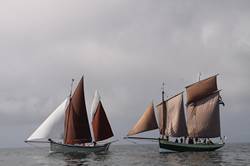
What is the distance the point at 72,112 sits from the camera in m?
78.8

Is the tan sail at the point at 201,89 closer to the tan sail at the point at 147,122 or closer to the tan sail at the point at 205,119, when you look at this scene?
the tan sail at the point at 205,119

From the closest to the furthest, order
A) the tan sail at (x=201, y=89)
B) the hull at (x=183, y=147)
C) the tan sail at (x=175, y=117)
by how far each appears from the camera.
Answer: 1. the tan sail at (x=175, y=117)
2. the hull at (x=183, y=147)
3. the tan sail at (x=201, y=89)

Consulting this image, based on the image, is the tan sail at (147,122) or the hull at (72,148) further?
the hull at (72,148)

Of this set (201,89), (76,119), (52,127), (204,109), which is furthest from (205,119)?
(52,127)

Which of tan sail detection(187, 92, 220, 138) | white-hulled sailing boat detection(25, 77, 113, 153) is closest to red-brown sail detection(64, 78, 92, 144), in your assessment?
white-hulled sailing boat detection(25, 77, 113, 153)

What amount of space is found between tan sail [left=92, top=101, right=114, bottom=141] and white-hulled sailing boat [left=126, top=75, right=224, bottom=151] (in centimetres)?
1009

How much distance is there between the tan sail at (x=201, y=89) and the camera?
85750 millimetres

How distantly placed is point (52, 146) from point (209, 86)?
3287cm

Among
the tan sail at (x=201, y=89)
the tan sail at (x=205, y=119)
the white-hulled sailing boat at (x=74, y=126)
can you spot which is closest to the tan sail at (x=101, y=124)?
the white-hulled sailing boat at (x=74, y=126)

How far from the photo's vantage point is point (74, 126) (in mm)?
78438

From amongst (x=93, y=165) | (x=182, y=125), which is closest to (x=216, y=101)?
(x=182, y=125)

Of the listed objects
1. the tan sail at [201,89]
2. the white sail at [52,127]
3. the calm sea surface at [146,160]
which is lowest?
the calm sea surface at [146,160]

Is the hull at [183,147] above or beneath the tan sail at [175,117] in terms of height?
beneath

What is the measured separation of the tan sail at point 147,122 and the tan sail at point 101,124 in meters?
6.18
